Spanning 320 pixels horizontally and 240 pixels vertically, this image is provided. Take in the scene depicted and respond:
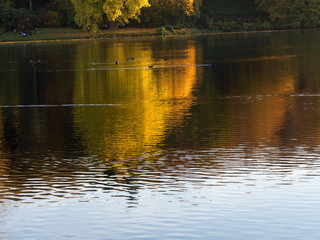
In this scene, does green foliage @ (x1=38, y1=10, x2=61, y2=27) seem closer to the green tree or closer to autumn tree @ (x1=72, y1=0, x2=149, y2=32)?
autumn tree @ (x1=72, y1=0, x2=149, y2=32)

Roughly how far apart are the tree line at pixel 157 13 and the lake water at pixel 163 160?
59.9 m

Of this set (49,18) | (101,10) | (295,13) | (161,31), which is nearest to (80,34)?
(101,10)

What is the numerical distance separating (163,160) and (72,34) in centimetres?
7752

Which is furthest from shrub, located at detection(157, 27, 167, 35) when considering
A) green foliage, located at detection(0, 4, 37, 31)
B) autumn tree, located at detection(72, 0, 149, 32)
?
green foliage, located at detection(0, 4, 37, 31)

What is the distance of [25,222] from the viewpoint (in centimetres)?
1030

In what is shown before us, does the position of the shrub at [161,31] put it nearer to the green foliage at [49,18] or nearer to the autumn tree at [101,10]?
the autumn tree at [101,10]

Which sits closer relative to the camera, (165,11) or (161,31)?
(161,31)

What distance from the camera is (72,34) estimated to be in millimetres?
89875

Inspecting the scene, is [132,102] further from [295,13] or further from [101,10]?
[295,13]

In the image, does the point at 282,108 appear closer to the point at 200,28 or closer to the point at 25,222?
the point at 25,222

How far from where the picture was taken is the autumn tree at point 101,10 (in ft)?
287

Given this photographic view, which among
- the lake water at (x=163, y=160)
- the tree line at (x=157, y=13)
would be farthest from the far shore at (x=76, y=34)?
the lake water at (x=163, y=160)

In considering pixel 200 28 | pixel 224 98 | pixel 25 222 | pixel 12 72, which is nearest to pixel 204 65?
pixel 12 72

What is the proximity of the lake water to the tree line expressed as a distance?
5990cm
